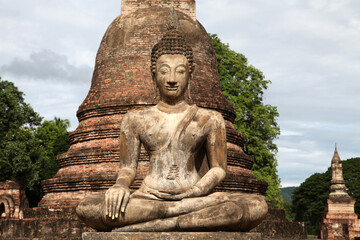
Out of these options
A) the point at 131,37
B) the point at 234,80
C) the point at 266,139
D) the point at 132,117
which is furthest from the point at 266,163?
the point at 132,117

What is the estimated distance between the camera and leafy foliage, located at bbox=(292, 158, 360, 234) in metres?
40.9

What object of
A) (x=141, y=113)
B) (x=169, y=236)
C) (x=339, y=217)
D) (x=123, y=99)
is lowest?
(x=169, y=236)

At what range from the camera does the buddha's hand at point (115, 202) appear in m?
4.75

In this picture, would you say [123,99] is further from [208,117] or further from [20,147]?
[20,147]

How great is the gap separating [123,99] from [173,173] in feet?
31.8

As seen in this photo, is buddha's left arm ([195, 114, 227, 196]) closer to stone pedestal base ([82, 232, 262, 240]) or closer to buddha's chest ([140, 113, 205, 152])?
buddha's chest ([140, 113, 205, 152])

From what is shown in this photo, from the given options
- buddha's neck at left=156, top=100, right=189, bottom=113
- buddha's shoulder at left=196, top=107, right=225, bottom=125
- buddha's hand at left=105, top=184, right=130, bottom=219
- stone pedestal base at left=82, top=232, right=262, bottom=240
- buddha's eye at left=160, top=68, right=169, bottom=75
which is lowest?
stone pedestal base at left=82, top=232, right=262, bottom=240

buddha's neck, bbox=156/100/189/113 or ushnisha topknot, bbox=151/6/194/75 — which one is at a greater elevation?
ushnisha topknot, bbox=151/6/194/75

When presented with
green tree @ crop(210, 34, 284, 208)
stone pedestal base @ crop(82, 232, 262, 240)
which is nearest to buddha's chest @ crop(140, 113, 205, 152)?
stone pedestal base @ crop(82, 232, 262, 240)

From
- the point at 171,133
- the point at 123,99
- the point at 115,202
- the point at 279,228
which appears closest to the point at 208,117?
the point at 171,133

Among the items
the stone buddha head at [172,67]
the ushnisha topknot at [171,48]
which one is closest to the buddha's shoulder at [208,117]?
the stone buddha head at [172,67]

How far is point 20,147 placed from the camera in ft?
79.9

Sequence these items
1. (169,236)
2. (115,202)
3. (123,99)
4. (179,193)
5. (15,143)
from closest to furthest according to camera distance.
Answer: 1. (169,236)
2. (115,202)
3. (179,193)
4. (123,99)
5. (15,143)

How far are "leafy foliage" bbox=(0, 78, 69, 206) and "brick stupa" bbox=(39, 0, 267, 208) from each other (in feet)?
31.5
